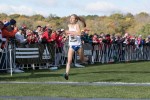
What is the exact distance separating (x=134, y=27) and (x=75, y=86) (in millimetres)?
93484

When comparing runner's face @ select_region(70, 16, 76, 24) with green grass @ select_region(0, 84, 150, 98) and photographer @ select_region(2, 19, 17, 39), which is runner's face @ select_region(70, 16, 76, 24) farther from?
photographer @ select_region(2, 19, 17, 39)

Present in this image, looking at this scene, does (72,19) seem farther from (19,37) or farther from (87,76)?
(19,37)

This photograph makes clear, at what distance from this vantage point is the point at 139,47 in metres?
37.4

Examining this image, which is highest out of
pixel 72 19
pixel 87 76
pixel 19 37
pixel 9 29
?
pixel 72 19

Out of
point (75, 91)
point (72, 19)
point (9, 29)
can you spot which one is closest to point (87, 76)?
point (72, 19)

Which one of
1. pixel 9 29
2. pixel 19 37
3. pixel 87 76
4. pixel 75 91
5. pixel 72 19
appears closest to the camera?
pixel 75 91

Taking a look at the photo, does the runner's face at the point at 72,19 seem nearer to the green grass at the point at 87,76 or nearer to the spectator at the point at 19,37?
the green grass at the point at 87,76

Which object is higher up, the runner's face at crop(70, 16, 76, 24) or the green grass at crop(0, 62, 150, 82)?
the runner's face at crop(70, 16, 76, 24)

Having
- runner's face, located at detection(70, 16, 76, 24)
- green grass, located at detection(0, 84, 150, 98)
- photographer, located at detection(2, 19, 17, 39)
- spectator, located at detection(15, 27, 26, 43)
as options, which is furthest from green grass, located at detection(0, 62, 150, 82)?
green grass, located at detection(0, 84, 150, 98)

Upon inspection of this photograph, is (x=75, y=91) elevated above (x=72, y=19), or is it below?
below

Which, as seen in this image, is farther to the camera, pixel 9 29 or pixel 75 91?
pixel 9 29

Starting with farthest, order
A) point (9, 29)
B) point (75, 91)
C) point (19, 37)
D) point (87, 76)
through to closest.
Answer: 1. point (19, 37)
2. point (9, 29)
3. point (87, 76)
4. point (75, 91)

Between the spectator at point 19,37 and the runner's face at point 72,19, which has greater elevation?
the runner's face at point 72,19

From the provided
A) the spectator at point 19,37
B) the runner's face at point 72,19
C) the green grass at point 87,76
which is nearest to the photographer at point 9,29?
the spectator at point 19,37
